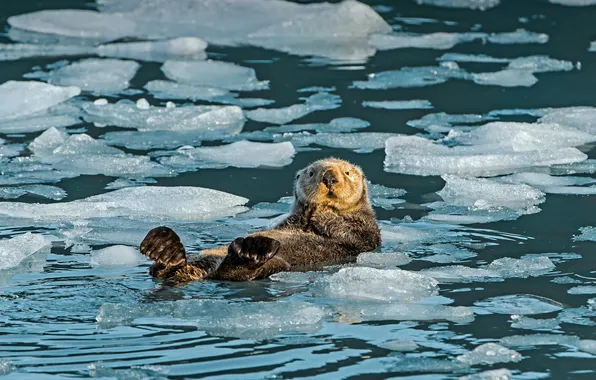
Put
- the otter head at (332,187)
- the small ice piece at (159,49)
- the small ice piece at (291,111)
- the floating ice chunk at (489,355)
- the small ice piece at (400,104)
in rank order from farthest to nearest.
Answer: the small ice piece at (159,49)
the small ice piece at (400,104)
the small ice piece at (291,111)
the otter head at (332,187)
the floating ice chunk at (489,355)

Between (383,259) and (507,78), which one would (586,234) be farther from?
(507,78)

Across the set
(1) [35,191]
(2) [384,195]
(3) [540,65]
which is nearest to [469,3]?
(3) [540,65]

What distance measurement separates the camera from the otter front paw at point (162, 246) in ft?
16.3

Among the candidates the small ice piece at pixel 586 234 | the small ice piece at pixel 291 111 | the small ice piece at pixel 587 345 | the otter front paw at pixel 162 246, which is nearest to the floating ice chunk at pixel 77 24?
the small ice piece at pixel 291 111

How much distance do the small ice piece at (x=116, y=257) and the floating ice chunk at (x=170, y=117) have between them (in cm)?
299

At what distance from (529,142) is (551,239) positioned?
2183mm

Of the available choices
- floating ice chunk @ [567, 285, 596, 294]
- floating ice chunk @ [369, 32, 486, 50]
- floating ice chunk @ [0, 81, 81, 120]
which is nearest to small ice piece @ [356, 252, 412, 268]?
floating ice chunk @ [567, 285, 596, 294]

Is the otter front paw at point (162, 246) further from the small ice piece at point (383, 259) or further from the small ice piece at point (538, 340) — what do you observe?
the small ice piece at point (538, 340)

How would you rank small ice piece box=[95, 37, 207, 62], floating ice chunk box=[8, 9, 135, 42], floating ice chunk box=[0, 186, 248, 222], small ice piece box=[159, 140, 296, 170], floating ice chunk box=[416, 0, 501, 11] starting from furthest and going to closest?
1. floating ice chunk box=[416, 0, 501, 11]
2. floating ice chunk box=[8, 9, 135, 42]
3. small ice piece box=[95, 37, 207, 62]
4. small ice piece box=[159, 140, 296, 170]
5. floating ice chunk box=[0, 186, 248, 222]

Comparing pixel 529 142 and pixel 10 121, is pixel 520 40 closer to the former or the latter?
pixel 529 142

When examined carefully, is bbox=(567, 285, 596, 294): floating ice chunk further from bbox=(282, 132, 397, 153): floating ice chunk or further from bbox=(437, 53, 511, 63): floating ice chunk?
bbox=(437, 53, 511, 63): floating ice chunk

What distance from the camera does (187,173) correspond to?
7520 millimetres

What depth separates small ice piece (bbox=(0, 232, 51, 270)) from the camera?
5362 mm

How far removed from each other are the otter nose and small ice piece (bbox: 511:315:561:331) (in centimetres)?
170
